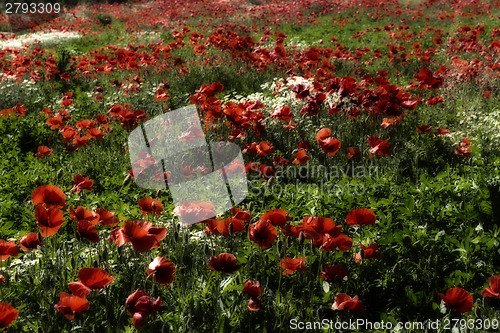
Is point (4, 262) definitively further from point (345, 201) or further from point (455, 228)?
point (455, 228)

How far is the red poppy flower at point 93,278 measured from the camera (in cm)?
158

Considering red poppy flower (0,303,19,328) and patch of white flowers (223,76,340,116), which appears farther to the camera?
patch of white flowers (223,76,340,116)

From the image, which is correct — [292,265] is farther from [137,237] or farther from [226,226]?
Result: [137,237]

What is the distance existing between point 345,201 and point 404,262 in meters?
0.67

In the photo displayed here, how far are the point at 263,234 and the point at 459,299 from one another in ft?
2.82

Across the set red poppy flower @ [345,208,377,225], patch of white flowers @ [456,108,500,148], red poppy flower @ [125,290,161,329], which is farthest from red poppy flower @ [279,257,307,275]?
patch of white flowers @ [456,108,500,148]

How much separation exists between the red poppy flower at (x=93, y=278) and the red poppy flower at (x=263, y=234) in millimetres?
614

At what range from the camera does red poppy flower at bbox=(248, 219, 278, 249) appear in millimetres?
1867

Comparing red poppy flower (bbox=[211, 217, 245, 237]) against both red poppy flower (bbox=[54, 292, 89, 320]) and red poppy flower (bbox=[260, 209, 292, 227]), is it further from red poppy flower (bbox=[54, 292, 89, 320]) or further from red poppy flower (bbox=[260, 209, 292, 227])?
red poppy flower (bbox=[54, 292, 89, 320])

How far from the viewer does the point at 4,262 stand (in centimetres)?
226

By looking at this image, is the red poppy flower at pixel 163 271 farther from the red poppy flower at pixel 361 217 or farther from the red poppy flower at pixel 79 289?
the red poppy flower at pixel 361 217

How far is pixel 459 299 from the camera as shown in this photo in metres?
1.75

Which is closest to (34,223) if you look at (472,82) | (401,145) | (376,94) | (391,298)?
(391,298)

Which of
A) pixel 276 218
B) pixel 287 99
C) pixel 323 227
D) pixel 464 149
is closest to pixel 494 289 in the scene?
pixel 323 227
